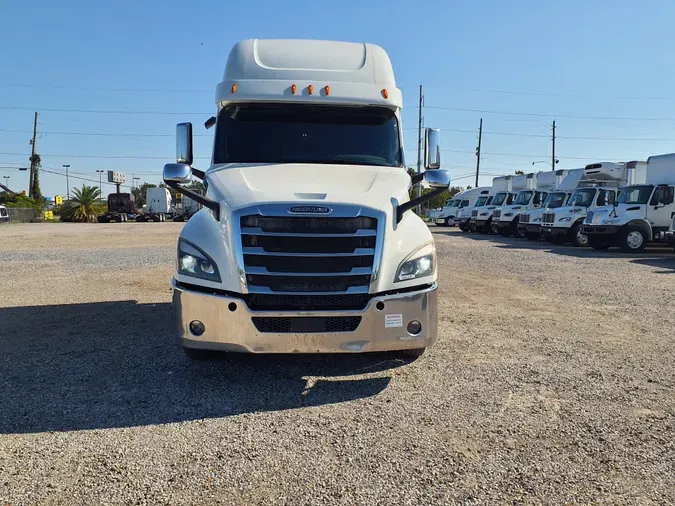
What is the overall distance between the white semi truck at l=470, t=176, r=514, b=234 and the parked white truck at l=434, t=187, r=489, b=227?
5.11 m

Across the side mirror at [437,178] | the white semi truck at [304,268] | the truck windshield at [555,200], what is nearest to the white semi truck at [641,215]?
the truck windshield at [555,200]

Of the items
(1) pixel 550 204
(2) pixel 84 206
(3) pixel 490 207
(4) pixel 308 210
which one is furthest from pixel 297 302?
(2) pixel 84 206

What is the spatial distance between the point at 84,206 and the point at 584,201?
44.6m

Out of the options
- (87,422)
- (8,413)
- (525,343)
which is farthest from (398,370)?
(8,413)

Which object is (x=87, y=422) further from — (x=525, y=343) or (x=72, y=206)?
(x=72, y=206)

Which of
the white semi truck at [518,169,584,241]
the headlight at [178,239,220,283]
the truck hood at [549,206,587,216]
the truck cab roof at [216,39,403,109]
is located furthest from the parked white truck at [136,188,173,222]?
the headlight at [178,239,220,283]

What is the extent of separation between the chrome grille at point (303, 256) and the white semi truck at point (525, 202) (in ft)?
73.6

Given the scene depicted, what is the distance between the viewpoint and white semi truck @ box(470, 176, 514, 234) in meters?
28.9

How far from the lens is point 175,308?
14.9 ft

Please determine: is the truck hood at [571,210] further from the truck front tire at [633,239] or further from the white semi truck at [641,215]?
the truck front tire at [633,239]

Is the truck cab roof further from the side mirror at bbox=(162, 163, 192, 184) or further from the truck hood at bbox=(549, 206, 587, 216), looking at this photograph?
the truck hood at bbox=(549, 206, 587, 216)

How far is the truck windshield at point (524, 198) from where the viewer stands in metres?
26.5

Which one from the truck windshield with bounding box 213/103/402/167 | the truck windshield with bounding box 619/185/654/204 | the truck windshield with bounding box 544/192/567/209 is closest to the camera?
the truck windshield with bounding box 213/103/402/167

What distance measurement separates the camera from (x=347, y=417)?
13.6 feet
